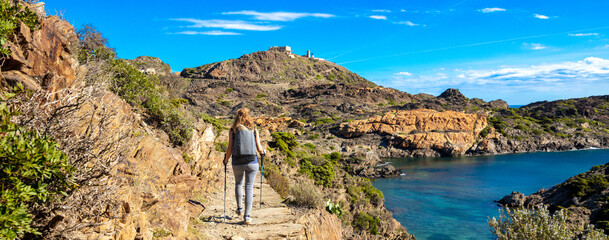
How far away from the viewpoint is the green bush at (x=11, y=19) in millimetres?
3709

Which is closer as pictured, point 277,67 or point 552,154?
point 552,154

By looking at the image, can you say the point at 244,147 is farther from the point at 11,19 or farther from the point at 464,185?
the point at 464,185

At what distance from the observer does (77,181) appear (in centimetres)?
295

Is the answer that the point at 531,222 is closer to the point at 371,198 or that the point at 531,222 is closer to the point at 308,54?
the point at 371,198

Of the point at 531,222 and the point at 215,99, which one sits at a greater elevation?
the point at 215,99

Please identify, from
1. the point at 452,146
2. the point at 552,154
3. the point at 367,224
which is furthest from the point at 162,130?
the point at 552,154

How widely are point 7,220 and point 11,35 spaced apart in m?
2.85

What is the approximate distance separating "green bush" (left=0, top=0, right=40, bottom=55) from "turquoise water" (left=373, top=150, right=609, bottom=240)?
2496 cm

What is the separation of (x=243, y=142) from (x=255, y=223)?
158 cm

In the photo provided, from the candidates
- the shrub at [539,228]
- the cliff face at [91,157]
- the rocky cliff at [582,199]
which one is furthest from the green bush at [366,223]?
the cliff face at [91,157]

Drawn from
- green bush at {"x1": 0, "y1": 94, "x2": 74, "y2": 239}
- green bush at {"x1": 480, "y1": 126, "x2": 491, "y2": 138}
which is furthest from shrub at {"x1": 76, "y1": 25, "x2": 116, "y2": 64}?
green bush at {"x1": 480, "y1": 126, "x2": 491, "y2": 138}

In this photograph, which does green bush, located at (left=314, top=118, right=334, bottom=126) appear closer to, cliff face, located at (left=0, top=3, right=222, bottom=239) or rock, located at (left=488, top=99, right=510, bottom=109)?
rock, located at (left=488, top=99, right=510, bottom=109)

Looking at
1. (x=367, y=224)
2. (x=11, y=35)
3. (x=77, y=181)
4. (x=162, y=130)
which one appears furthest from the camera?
(x=367, y=224)

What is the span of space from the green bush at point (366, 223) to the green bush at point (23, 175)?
53.4 ft
